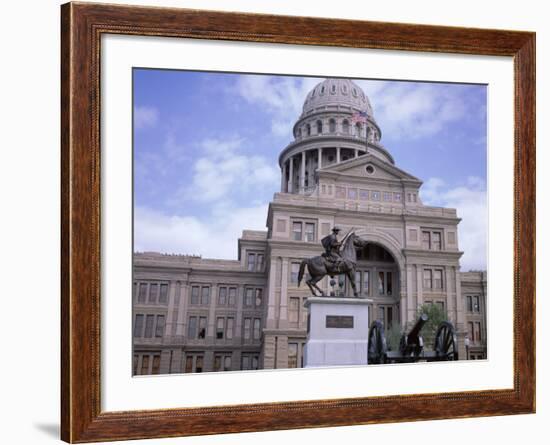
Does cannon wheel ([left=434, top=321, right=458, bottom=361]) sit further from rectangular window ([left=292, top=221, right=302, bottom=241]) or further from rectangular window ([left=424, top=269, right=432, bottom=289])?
rectangular window ([left=292, top=221, right=302, bottom=241])

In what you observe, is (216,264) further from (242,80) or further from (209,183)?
(242,80)

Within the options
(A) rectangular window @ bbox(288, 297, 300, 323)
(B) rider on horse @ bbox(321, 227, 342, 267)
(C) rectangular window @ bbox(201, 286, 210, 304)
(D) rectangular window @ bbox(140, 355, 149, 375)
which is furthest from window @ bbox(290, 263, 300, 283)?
(D) rectangular window @ bbox(140, 355, 149, 375)

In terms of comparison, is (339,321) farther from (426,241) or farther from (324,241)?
(426,241)

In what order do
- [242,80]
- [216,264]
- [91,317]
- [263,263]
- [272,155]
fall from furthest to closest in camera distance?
[263,263]
[216,264]
[272,155]
[242,80]
[91,317]

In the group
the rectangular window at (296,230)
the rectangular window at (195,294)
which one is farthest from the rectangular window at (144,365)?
the rectangular window at (296,230)

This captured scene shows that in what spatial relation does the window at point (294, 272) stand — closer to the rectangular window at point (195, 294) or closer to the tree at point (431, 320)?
the rectangular window at point (195, 294)

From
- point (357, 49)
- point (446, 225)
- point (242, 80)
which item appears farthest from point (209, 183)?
point (446, 225)
